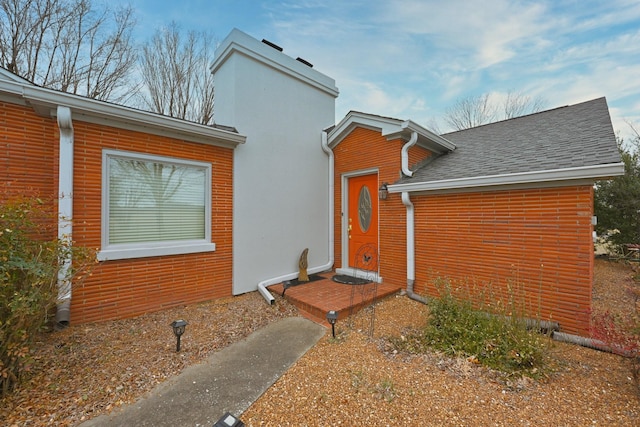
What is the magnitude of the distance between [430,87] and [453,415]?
1177 cm

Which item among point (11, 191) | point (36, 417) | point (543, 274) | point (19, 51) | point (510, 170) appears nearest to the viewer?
point (36, 417)

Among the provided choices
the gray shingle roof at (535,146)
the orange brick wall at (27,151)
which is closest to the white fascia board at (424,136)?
the gray shingle roof at (535,146)

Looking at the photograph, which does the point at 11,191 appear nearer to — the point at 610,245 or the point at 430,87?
the point at 430,87

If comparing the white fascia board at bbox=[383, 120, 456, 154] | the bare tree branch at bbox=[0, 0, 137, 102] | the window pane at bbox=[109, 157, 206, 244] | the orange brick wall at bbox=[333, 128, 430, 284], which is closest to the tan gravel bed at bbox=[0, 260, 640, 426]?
the window pane at bbox=[109, 157, 206, 244]

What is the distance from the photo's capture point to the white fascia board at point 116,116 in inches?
135

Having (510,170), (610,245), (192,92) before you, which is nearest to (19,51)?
(192,92)

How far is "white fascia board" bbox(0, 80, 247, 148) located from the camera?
344 centimetres

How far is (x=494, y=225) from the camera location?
436 cm

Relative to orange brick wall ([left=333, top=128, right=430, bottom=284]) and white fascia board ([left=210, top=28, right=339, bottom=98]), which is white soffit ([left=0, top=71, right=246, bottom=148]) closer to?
white fascia board ([left=210, top=28, right=339, bottom=98])

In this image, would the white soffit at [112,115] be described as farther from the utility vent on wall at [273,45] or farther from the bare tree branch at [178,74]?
the bare tree branch at [178,74]

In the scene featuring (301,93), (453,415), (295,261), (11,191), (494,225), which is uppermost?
(301,93)

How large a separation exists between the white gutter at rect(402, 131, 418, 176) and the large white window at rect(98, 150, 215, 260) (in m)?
4.03

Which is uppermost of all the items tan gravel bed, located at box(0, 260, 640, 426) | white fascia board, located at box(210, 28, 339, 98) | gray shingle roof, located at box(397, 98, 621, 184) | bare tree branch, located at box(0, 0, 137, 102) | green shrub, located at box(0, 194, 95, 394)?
bare tree branch, located at box(0, 0, 137, 102)

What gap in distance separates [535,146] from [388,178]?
2700mm
